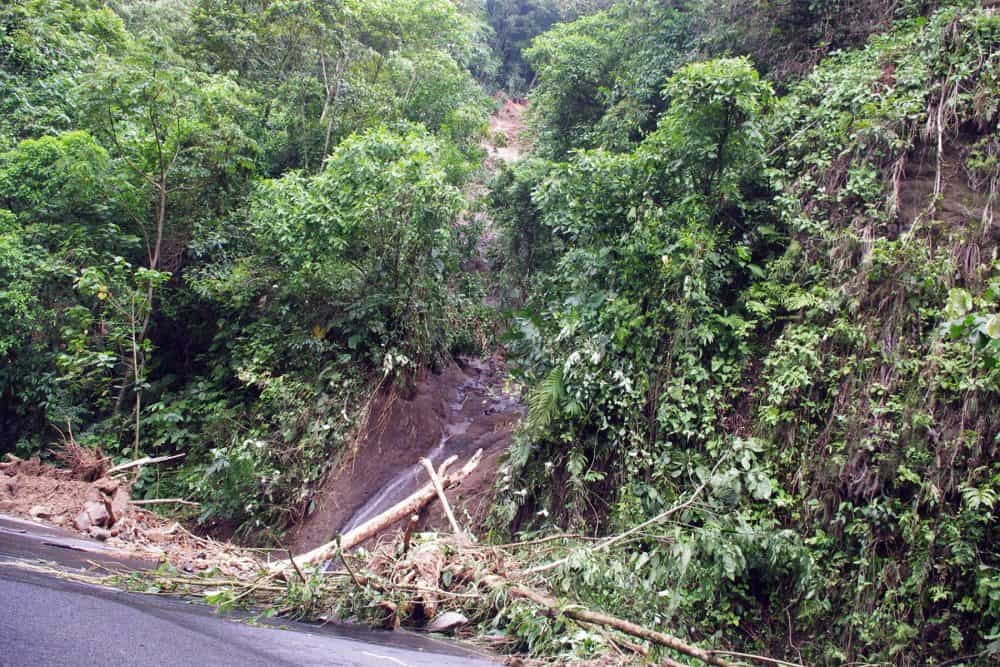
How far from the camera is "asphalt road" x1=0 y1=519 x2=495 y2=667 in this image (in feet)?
7.13

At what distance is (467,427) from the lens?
11.1m

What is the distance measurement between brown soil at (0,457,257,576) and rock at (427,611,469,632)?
6.07 ft

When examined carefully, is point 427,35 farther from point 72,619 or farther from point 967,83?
point 72,619

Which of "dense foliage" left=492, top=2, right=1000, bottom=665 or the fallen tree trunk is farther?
"dense foliage" left=492, top=2, right=1000, bottom=665

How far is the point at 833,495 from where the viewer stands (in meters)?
5.62

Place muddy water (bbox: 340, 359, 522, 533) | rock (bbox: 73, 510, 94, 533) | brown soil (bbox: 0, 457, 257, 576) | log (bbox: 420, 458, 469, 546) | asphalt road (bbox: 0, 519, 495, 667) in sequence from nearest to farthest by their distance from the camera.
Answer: asphalt road (bbox: 0, 519, 495, 667), log (bbox: 420, 458, 469, 546), brown soil (bbox: 0, 457, 257, 576), rock (bbox: 73, 510, 94, 533), muddy water (bbox: 340, 359, 522, 533)

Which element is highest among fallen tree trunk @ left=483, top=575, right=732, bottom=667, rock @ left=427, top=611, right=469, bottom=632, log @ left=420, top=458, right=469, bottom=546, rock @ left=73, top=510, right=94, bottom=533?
fallen tree trunk @ left=483, top=575, right=732, bottom=667

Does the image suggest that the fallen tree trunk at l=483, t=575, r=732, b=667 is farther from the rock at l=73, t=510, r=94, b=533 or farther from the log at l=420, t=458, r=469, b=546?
the rock at l=73, t=510, r=94, b=533

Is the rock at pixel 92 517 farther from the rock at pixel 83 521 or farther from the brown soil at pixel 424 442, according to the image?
the brown soil at pixel 424 442

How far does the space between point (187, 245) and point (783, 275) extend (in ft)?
34.5

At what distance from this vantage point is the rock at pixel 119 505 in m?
7.23

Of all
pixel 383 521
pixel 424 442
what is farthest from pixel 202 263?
pixel 383 521

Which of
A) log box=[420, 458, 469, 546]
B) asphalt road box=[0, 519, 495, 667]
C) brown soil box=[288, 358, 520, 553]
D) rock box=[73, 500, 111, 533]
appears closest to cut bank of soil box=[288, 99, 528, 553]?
brown soil box=[288, 358, 520, 553]

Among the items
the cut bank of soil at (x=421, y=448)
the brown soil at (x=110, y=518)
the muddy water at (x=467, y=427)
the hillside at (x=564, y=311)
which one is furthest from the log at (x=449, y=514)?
the muddy water at (x=467, y=427)
